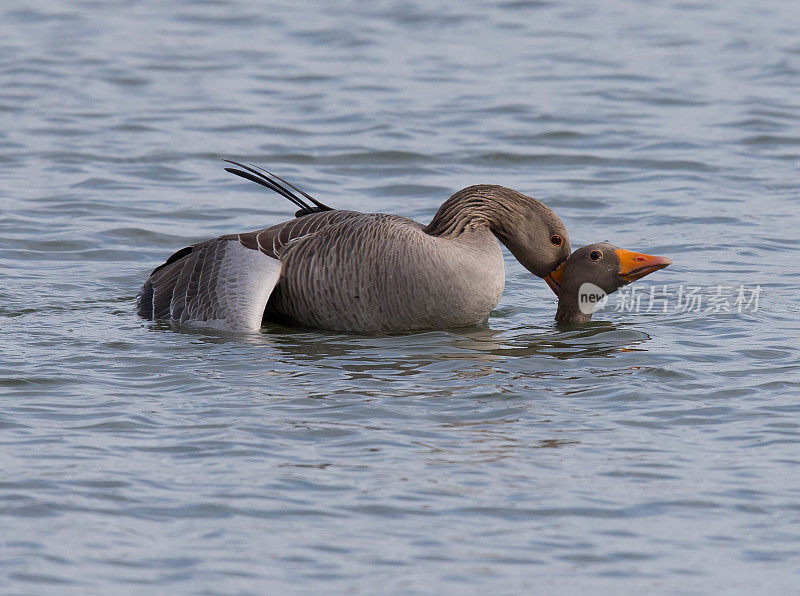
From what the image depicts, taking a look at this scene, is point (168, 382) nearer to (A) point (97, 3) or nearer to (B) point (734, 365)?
(B) point (734, 365)

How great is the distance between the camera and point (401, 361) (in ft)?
29.6

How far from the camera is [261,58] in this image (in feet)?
67.3

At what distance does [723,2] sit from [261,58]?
8.99 metres

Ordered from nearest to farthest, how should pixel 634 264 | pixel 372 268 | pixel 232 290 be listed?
pixel 372 268
pixel 232 290
pixel 634 264

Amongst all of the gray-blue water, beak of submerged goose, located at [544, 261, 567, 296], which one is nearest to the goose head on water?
beak of submerged goose, located at [544, 261, 567, 296]

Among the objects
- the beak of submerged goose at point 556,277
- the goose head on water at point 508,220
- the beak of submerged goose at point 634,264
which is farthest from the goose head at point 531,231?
the beak of submerged goose at point 634,264

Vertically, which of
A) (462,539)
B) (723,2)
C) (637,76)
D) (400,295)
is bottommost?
(462,539)

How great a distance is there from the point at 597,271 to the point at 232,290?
107 inches

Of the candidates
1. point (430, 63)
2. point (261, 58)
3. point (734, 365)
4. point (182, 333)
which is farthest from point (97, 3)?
point (734, 365)

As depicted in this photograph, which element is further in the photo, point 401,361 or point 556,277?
point 556,277

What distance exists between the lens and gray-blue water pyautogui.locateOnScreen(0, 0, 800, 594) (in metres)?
6.19

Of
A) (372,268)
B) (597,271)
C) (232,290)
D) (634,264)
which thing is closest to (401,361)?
(372,268)

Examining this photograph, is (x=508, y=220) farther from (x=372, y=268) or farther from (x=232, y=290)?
(x=232, y=290)

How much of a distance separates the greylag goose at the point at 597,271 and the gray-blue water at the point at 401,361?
11.6 inches
